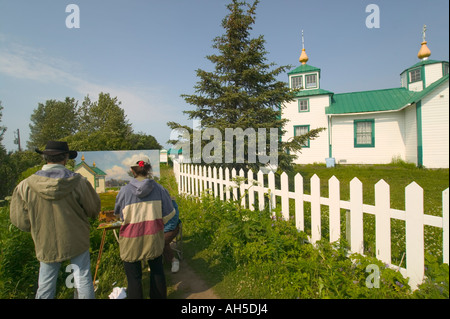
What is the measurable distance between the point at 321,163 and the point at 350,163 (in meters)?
1.87

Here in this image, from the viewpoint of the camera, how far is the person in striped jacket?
7.82ft

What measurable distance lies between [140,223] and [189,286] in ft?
4.10

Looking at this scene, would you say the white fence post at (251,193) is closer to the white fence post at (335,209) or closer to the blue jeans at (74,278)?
the white fence post at (335,209)

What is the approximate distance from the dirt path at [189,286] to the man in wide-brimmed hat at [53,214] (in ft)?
3.61

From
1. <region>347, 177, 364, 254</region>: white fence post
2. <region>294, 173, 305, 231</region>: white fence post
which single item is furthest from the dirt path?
<region>347, 177, 364, 254</region>: white fence post

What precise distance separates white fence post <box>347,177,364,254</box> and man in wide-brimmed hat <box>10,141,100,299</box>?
9.46ft

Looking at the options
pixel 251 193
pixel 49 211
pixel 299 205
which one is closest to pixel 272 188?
pixel 251 193

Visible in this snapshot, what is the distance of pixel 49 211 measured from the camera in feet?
7.16

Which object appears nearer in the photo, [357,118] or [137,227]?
[137,227]
